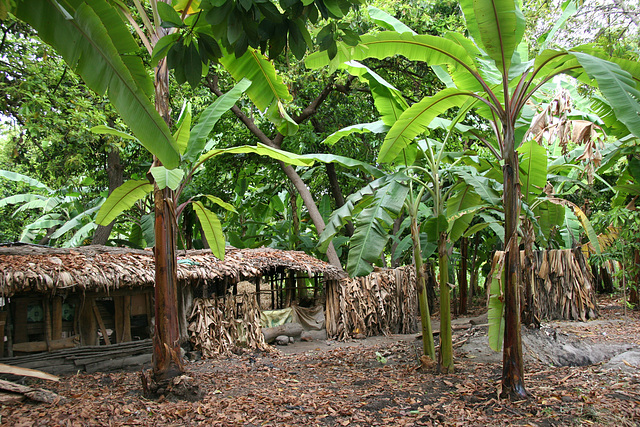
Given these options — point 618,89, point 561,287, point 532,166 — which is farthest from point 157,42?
point 561,287

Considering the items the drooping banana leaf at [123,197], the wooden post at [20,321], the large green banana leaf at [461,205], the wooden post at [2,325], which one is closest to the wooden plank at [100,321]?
the wooden post at [20,321]

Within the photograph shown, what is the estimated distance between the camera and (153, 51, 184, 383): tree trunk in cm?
517

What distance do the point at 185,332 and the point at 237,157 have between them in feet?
17.6

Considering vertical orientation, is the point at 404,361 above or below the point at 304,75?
below

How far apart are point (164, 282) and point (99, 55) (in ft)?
10.6

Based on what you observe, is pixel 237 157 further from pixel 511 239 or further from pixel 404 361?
pixel 511 239

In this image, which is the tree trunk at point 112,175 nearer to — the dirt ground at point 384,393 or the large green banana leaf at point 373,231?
the dirt ground at point 384,393

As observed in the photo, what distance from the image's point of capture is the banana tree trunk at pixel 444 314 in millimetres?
5871

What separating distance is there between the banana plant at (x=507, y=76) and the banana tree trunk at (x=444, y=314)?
1.26m

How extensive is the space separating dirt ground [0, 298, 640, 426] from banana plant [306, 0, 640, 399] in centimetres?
54

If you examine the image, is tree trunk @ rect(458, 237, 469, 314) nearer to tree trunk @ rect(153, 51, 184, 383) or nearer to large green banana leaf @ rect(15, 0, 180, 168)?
tree trunk @ rect(153, 51, 184, 383)

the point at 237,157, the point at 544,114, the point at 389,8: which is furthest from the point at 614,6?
the point at 237,157

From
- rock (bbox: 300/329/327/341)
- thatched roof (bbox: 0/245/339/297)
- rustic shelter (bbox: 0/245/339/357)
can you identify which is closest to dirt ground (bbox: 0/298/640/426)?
rustic shelter (bbox: 0/245/339/357)

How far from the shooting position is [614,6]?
1009cm
